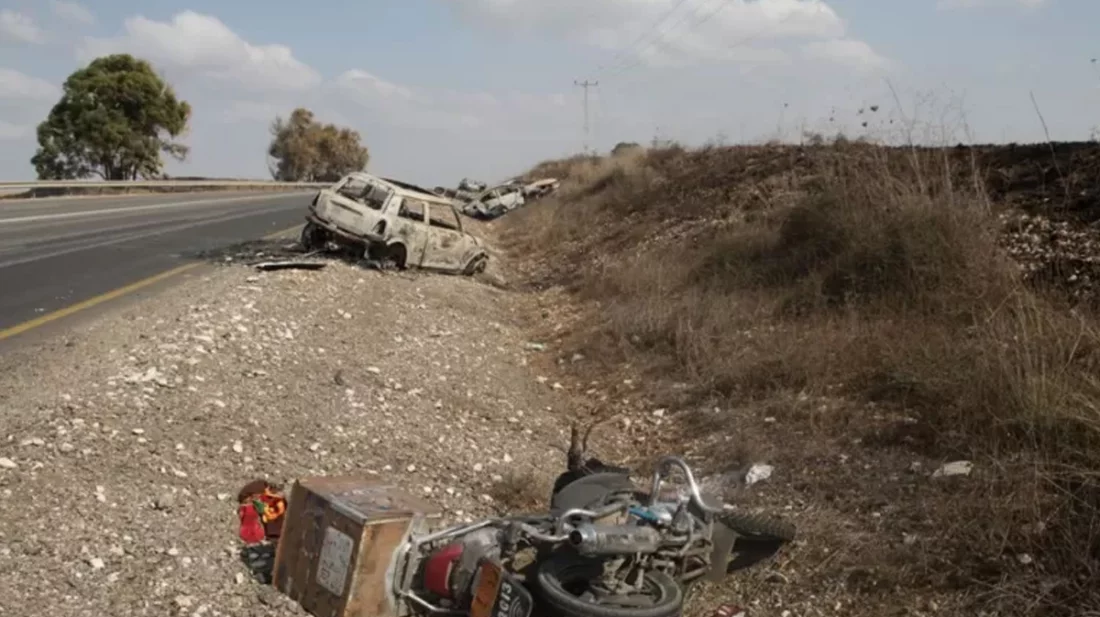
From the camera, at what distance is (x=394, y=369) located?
8.33 m

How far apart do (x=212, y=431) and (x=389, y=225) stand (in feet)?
30.7

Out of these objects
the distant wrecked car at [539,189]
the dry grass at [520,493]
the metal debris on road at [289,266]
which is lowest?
the dry grass at [520,493]

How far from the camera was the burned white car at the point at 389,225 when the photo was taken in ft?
48.6

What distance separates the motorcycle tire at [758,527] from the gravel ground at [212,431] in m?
1.64

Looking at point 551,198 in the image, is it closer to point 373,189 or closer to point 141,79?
point 373,189

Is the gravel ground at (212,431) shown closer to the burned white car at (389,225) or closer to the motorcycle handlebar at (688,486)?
the motorcycle handlebar at (688,486)

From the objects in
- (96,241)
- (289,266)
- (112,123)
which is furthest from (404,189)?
(112,123)

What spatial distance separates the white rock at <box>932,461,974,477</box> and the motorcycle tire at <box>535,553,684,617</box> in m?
2.14

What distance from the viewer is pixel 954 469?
5.37 m

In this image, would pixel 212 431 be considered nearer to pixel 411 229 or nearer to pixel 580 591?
pixel 580 591

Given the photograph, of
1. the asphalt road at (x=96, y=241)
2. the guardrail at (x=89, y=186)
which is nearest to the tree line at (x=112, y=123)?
the guardrail at (x=89, y=186)

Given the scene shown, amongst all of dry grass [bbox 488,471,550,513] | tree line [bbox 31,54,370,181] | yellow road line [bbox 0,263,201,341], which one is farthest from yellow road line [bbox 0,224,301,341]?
tree line [bbox 31,54,370,181]

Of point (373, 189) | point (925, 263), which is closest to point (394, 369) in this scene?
point (925, 263)

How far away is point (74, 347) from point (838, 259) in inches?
287
